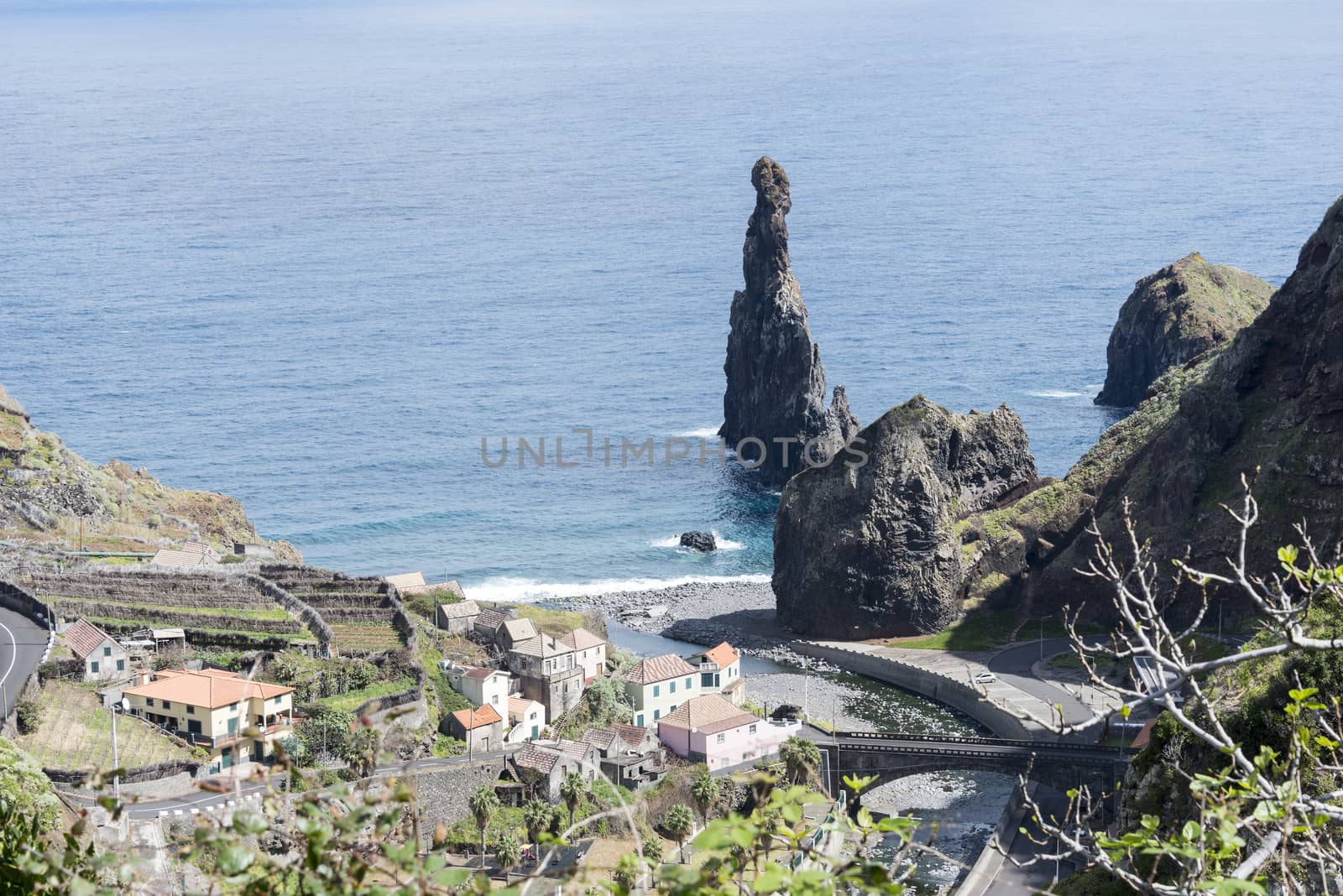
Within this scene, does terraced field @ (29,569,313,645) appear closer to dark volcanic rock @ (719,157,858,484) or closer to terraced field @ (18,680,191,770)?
terraced field @ (18,680,191,770)

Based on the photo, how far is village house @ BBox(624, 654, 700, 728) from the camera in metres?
94.0

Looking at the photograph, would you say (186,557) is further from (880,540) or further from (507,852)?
(880,540)

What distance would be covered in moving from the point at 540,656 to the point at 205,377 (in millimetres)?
110133

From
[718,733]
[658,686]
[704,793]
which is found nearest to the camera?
[704,793]

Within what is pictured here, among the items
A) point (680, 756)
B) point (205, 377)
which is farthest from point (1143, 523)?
point (205, 377)

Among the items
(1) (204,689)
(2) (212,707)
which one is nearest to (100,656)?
(1) (204,689)

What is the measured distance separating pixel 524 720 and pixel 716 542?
62.3 m

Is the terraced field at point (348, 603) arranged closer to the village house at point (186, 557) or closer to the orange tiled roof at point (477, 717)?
the village house at point (186, 557)

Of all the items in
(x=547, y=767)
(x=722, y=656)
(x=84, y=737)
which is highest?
(x=84, y=737)

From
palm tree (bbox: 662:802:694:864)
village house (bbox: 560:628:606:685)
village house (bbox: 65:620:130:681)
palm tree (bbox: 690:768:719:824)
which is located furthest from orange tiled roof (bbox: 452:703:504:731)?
village house (bbox: 65:620:130:681)

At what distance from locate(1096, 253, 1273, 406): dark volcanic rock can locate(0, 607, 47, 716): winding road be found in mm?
120321

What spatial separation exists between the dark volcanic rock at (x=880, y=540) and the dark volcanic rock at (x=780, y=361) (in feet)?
115

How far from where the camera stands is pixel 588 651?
3804 inches

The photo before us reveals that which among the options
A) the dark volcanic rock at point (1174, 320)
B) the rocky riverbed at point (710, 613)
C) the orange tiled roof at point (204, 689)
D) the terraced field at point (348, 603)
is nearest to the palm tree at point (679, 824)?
the orange tiled roof at point (204, 689)
